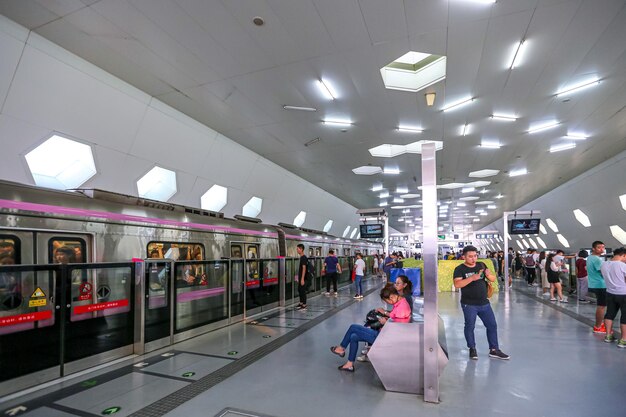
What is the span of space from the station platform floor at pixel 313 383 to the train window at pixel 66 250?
1.80 metres

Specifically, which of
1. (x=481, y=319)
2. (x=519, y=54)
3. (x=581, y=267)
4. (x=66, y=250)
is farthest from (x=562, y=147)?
(x=66, y=250)

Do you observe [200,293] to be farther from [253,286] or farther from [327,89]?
[327,89]

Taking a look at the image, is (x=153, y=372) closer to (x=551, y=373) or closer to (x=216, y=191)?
(x=551, y=373)

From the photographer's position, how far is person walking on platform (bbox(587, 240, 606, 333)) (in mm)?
7500

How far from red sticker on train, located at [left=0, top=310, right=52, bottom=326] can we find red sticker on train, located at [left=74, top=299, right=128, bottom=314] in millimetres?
416

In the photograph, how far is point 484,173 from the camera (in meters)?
19.0

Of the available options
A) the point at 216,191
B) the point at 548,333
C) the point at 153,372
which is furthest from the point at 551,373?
the point at 216,191

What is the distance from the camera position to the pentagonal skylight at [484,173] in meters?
18.4

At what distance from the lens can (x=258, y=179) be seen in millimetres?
16578

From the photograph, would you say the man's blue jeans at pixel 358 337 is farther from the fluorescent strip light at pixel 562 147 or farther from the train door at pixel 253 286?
the fluorescent strip light at pixel 562 147

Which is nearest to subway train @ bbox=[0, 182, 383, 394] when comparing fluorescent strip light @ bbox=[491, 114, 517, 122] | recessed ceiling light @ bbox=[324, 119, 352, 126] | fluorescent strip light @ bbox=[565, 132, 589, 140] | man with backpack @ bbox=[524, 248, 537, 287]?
recessed ceiling light @ bbox=[324, 119, 352, 126]

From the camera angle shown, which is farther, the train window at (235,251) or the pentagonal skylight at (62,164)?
the train window at (235,251)

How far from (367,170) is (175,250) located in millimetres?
11924

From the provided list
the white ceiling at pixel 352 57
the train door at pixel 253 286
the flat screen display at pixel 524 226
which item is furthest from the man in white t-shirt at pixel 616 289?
the flat screen display at pixel 524 226
